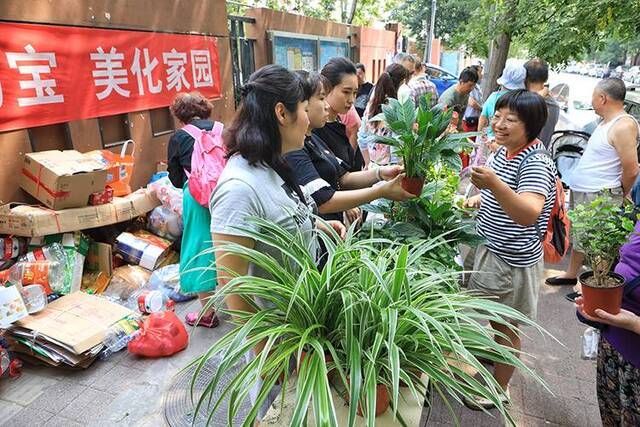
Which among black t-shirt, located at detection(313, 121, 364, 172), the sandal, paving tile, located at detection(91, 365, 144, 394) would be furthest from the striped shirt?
paving tile, located at detection(91, 365, 144, 394)

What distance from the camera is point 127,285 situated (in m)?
3.67

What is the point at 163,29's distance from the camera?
4.49 meters

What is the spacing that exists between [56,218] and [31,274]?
0.44m

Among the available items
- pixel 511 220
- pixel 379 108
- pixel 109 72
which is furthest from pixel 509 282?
pixel 109 72

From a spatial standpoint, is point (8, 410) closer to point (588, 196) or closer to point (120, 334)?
point (120, 334)

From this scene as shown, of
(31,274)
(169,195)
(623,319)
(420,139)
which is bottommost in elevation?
(31,274)

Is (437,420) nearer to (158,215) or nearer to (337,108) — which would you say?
(337,108)

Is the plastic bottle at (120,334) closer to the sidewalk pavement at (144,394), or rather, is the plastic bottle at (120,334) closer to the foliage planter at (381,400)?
the sidewalk pavement at (144,394)

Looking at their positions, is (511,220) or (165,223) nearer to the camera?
(511,220)

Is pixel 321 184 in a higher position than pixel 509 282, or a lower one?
higher

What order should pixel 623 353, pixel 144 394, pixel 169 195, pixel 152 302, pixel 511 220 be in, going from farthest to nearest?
1. pixel 169 195
2. pixel 152 302
3. pixel 144 394
4. pixel 511 220
5. pixel 623 353

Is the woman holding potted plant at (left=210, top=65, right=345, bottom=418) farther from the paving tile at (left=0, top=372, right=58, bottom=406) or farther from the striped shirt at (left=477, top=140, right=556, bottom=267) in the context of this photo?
the paving tile at (left=0, top=372, right=58, bottom=406)

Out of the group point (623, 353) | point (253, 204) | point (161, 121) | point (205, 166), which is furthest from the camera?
point (161, 121)

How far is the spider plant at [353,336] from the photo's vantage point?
101 cm
